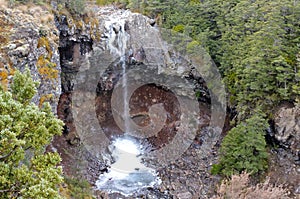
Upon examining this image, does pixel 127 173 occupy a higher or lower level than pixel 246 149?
lower

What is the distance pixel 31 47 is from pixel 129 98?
14.0m

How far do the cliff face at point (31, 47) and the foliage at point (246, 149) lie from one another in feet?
35.1

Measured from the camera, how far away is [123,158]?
24047 millimetres

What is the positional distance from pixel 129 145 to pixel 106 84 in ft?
18.7

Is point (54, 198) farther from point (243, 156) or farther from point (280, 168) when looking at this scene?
point (280, 168)

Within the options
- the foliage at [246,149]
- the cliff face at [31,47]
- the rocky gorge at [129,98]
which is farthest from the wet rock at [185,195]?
the cliff face at [31,47]

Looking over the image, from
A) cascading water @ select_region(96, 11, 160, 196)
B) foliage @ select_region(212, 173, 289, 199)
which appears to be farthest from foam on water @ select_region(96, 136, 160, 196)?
foliage @ select_region(212, 173, 289, 199)

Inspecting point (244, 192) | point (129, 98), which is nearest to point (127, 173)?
point (129, 98)

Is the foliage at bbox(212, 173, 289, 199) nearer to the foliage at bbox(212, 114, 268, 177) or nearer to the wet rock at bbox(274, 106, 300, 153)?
the foliage at bbox(212, 114, 268, 177)

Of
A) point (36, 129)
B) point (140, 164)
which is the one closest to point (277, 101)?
point (140, 164)

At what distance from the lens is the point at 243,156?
18.4m

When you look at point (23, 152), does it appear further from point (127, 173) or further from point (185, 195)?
point (127, 173)

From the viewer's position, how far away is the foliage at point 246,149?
A: 18.4m

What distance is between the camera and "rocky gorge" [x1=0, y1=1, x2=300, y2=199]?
1709cm
